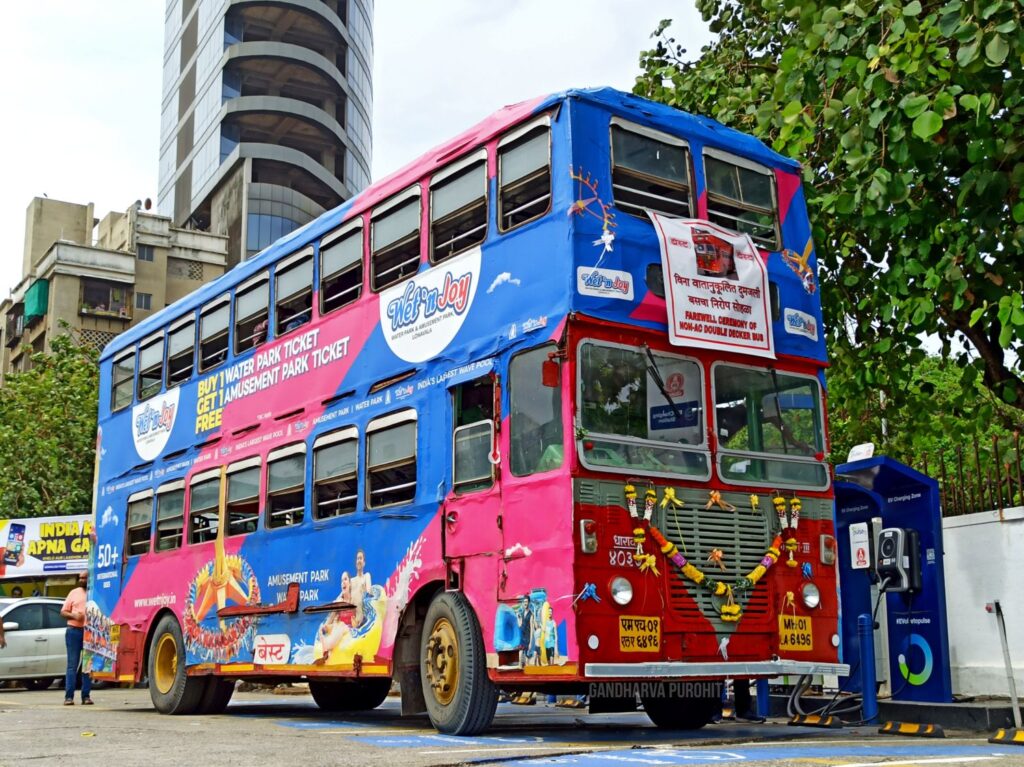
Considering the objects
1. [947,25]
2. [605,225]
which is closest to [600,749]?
[605,225]

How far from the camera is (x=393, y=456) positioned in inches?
444

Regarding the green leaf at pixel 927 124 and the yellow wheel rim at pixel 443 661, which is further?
the green leaf at pixel 927 124

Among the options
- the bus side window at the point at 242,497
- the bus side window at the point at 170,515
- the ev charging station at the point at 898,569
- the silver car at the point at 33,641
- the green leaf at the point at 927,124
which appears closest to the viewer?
the green leaf at the point at 927,124


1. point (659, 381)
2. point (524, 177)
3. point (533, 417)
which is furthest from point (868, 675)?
point (524, 177)

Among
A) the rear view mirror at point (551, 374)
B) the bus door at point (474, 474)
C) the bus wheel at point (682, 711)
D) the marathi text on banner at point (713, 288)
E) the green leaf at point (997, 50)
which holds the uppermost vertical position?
the green leaf at point (997, 50)

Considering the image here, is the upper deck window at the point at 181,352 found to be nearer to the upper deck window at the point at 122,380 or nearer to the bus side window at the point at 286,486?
the upper deck window at the point at 122,380

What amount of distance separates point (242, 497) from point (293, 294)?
2.34 meters

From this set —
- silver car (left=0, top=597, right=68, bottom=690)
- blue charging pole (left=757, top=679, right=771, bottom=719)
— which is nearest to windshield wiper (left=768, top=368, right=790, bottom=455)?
blue charging pole (left=757, top=679, right=771, bottom=719)

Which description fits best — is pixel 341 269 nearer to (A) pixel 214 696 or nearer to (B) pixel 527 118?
(B) pixel 527 118

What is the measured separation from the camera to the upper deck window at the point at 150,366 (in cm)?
1670

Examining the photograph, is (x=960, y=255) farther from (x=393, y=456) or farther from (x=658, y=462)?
(x=393, y=456)

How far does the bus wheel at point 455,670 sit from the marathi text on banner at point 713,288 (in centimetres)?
273

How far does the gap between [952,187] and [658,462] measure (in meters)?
5.12

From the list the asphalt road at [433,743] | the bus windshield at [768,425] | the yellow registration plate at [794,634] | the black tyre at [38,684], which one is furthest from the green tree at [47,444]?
the yellow registration plate at [794,634]
